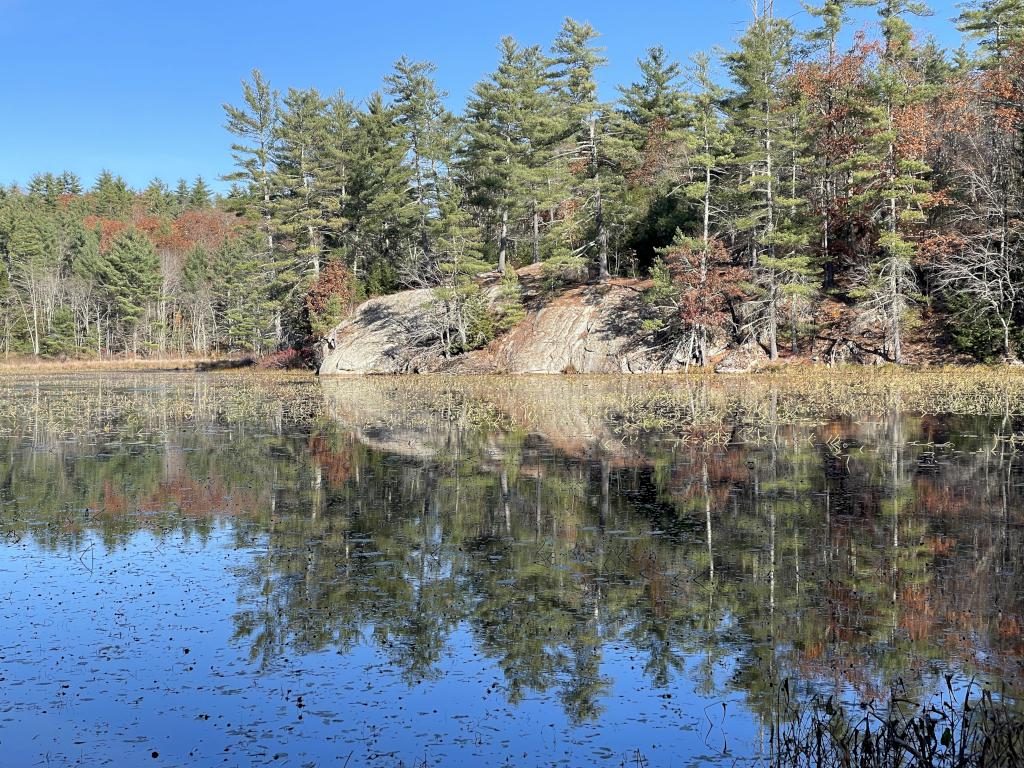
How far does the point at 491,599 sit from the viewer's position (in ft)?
28.2

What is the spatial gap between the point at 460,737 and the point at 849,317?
44526 millimetres

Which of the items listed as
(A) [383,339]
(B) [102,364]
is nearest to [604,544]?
(A) [383,339]

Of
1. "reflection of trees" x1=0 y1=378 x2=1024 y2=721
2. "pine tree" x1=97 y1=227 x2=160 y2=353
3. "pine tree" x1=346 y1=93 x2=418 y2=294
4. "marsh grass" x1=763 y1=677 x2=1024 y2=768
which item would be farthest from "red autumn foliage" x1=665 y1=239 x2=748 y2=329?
"pine tree" x1=97 y1=227 x2=160 y2=353

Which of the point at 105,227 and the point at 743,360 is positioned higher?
the point at 105,227

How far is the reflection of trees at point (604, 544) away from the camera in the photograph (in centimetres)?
712

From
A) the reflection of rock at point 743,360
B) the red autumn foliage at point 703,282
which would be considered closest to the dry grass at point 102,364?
the red autumn foliage at point 703,282

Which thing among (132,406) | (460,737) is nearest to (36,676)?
(460,737)

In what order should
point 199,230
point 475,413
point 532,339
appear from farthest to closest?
1. point 199,230
2. point 532,339
3. point 475,413

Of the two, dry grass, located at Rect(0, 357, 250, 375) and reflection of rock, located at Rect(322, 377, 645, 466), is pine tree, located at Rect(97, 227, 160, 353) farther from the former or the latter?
reflection of rock, located at Rect(322, 377, 645, 466)

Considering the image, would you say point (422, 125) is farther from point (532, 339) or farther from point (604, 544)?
point (604, 544)

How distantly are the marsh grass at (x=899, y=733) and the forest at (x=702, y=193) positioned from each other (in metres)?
39.1

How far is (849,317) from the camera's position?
45969 millimetres

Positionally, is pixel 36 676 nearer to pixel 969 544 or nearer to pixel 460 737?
pixel 460 737

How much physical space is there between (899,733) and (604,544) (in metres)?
5.52
